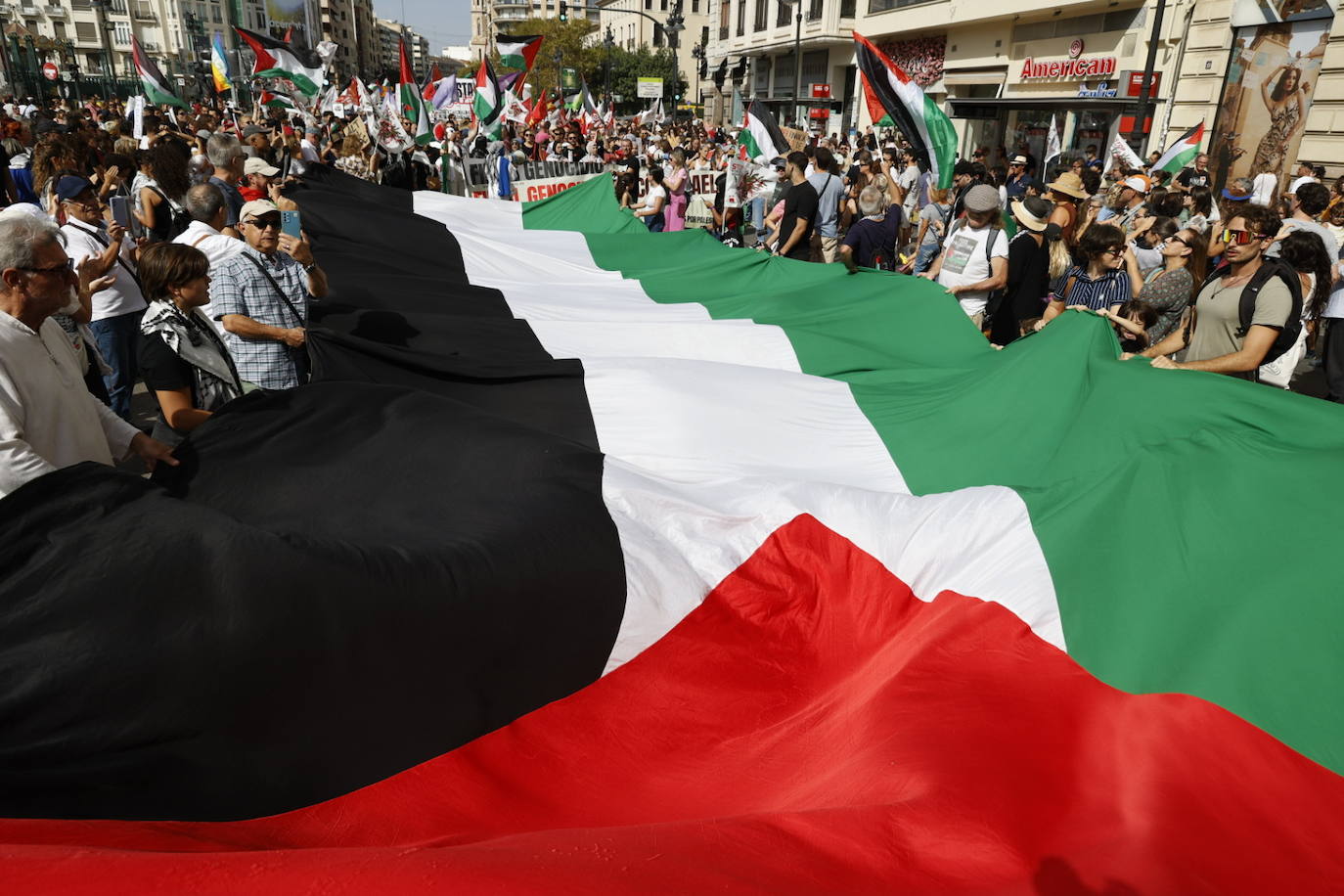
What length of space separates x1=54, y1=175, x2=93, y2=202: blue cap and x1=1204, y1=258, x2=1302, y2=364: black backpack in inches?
260

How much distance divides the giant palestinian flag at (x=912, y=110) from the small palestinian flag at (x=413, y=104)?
389 inches

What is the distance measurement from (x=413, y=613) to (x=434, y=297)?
329 cm

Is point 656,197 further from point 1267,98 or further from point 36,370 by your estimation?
point 1267,98

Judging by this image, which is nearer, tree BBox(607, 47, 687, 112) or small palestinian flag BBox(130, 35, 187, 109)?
small palestinian flag BBox(130, 35, 187, 109)

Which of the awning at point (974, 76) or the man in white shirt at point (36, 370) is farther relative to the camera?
the awning at point (974, 76)

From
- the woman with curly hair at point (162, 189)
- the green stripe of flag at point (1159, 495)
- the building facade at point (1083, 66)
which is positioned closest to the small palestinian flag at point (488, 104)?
the building facade at point (1083, 66)

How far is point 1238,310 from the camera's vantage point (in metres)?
4.68

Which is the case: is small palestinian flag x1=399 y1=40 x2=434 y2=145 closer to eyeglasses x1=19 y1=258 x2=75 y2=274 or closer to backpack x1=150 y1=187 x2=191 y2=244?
backpack x1=150 y1=187 x2=191 y2=244

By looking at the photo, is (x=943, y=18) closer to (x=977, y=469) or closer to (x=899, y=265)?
(x=899, y=265)

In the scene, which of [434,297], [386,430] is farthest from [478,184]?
[386,430]

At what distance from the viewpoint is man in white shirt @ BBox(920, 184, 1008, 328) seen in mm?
5738

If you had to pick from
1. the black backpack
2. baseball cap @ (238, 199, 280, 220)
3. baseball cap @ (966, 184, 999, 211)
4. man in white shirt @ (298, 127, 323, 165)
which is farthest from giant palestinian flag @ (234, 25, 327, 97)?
the black backpack

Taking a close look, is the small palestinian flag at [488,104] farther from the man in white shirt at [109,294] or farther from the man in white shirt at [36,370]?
the man in white shirt at [36,370]

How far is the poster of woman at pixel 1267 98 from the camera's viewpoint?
17.4m
